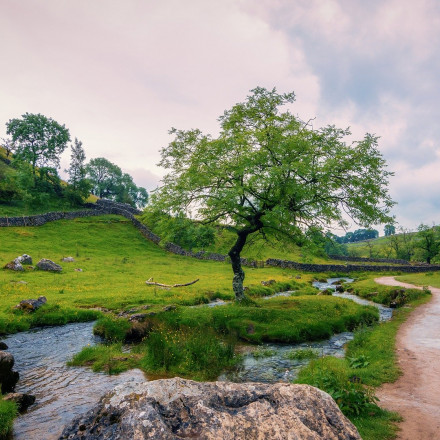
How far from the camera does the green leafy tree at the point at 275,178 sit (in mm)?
21578

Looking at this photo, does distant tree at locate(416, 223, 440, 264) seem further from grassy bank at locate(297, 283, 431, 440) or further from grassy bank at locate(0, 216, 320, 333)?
grassy bank at locate(297, 283, 431, 440)

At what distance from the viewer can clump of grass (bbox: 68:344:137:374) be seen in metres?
13.4

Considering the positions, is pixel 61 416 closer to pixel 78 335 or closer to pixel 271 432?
pixel 271 432

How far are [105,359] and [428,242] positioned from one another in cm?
10570

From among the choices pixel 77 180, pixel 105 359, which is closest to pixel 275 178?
pixel 105 359

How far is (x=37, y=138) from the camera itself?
89.0 m

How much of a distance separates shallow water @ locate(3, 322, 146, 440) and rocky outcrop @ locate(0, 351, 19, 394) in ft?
0.94

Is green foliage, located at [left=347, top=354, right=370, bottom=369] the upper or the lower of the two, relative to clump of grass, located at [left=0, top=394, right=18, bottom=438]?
upper

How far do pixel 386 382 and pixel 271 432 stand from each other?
9.24m

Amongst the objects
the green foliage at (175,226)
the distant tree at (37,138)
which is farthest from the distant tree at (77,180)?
the green foliage at (175,226)

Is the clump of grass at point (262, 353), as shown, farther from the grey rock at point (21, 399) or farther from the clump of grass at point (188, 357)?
the grey rock at point (21, 399)

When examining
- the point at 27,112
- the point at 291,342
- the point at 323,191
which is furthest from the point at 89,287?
the point at 27,112

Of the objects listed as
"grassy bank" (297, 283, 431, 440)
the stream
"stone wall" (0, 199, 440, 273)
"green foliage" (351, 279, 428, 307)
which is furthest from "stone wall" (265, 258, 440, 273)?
the stream

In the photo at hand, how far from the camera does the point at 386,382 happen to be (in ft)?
37.3
